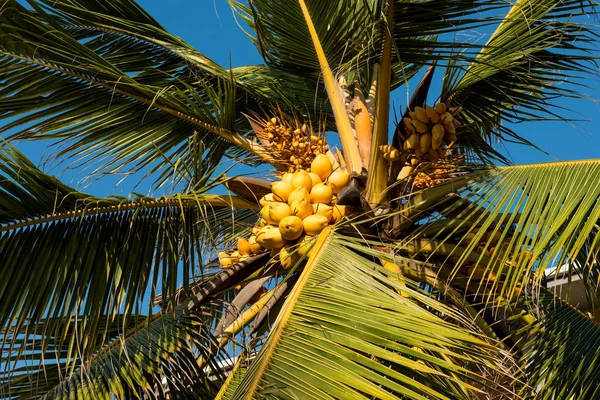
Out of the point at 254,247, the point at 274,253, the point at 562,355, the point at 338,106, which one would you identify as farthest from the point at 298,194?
the point at 562,355

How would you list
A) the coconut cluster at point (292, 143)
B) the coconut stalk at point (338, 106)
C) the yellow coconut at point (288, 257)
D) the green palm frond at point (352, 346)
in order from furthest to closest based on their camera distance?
the coconut cluster at point (292, 143)
the coconut stalk at point (338, 106)
the yellow coconut at point (288, 257)
the green palm frond at point (352, 346)

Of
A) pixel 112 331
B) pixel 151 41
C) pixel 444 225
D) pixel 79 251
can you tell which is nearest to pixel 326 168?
pixel 444 225

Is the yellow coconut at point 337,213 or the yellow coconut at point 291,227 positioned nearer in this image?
the yellow coconut at point 291,227

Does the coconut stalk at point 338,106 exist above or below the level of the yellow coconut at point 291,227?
above

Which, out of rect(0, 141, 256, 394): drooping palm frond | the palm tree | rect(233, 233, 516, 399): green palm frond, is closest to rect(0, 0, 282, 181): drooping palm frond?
the palm tree

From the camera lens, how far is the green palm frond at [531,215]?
114 inches

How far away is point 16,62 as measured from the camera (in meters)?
4.13

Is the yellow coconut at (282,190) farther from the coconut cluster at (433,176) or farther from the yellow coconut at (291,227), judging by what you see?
the coconut cluster at (433,176)

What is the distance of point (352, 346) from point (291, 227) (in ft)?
3.06

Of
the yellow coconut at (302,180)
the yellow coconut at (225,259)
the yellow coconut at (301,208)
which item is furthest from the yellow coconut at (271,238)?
the yellow coconut at (225,259)

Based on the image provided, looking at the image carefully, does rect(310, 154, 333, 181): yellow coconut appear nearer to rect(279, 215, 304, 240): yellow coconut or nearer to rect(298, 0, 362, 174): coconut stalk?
rect(298, 0, 362, 174): coconut stalk

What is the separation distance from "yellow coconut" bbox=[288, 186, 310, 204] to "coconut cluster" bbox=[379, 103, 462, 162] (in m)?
0.62

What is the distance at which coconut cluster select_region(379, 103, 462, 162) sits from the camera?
3787 millimetres

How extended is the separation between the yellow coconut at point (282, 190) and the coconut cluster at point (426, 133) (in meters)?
0.64
